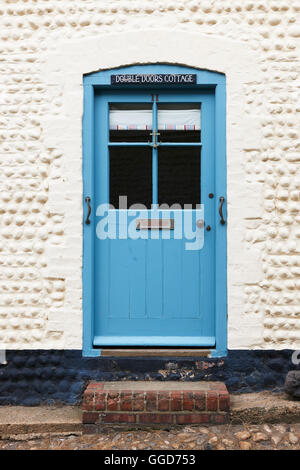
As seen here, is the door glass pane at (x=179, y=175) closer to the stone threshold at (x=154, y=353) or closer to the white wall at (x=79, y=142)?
the white wall at (x=79, y=142)

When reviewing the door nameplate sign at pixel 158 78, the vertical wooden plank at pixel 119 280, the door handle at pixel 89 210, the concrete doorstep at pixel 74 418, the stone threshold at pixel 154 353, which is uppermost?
the door nameplate sign at pixel 158 78

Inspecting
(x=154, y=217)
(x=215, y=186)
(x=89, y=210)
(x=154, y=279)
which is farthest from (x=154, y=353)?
(x=215, y=186)

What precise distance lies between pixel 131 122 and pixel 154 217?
0.87m

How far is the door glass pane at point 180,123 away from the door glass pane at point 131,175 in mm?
218

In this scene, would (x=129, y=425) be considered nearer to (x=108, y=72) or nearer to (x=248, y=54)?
(x=108, y=72)

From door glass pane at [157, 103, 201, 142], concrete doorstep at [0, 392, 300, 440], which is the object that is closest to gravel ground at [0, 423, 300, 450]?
concrete doorstep at [0, 392, 300, 440]

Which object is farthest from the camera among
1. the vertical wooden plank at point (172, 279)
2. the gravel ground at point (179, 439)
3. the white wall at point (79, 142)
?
the vertical wooden plank at point (172, 279)

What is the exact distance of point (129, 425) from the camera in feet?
11.1

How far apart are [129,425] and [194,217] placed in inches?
69.4

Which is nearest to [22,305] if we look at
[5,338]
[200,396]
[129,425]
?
[5,338]

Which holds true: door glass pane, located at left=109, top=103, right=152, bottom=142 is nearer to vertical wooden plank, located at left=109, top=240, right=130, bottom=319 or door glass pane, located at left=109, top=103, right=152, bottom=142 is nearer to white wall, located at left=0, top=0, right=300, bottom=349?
white wall, located at left=0, top=0, right=300, bottom=349

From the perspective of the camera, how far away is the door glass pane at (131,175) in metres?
3.94

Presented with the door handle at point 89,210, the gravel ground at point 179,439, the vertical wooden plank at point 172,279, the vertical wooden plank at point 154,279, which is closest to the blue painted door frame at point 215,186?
the door handle at point 89,210

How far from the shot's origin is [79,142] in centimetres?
379
